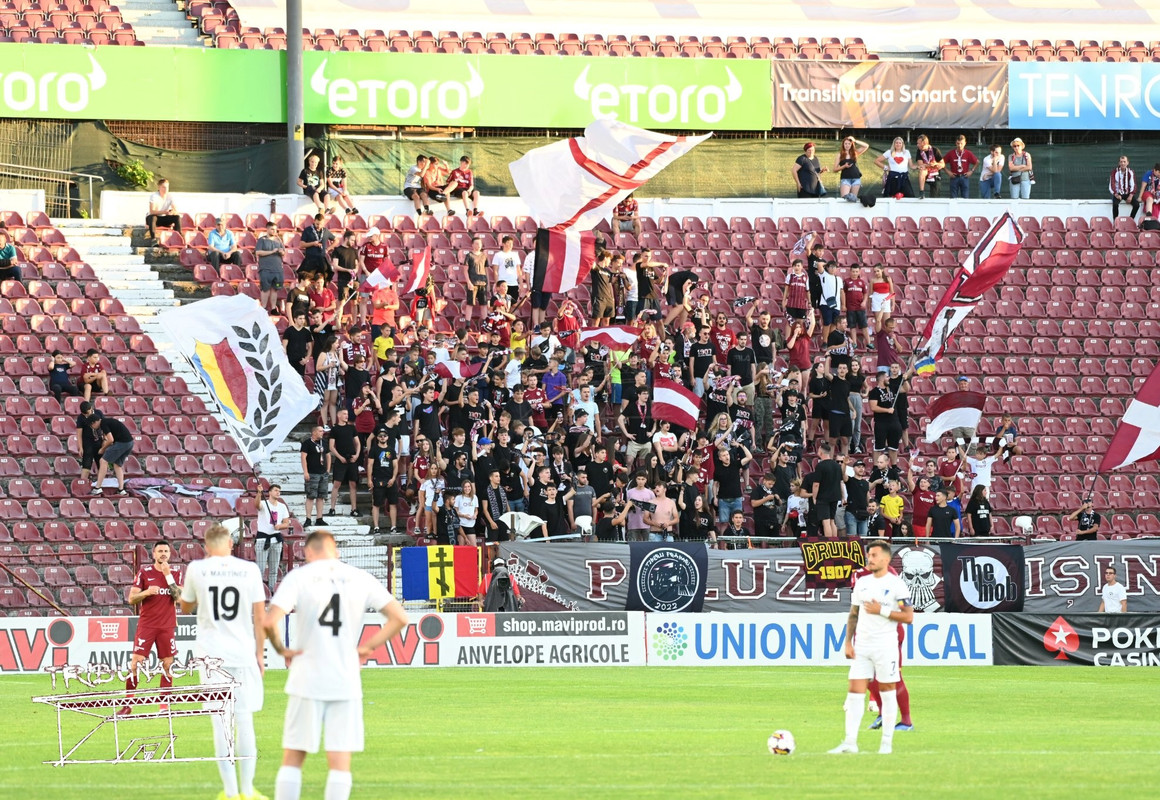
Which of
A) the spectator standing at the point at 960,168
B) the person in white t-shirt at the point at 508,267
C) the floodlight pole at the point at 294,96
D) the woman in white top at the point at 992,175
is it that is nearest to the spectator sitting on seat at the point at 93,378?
the person in white t-shirt at the point at 508,267

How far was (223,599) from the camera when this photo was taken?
12625 mm

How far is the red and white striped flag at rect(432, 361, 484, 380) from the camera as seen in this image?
27.5m

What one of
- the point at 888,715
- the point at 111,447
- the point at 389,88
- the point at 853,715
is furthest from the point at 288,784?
the point at 389,88

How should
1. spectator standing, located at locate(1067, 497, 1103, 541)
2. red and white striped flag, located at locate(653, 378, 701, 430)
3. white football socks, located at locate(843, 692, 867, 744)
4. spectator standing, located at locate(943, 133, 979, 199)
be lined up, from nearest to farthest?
white football socks, located at locate(843, 692, 867, 744)
red and white striped flag, located at locate(653, 378, 701, 430)
spectator standing, located at locate(1067, 497, 1103, 541)
spectator standing, located at locate(943, 133, 979, 199)

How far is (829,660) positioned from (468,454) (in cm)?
608

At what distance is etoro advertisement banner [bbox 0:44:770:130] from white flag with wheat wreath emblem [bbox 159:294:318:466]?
37.0ft

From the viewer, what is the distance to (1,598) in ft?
80.2

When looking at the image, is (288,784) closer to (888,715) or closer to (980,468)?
(888,715)

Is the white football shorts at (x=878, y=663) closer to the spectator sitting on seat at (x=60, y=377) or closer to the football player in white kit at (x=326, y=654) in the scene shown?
the football player in white kit at (x=326, y=654)

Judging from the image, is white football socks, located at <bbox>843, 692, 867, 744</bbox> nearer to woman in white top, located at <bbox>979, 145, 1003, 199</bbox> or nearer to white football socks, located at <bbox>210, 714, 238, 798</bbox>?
white football socks, located at <bbox>210, 714, 238, 798</bbox>

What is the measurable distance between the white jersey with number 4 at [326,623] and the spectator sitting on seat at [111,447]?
1732cm

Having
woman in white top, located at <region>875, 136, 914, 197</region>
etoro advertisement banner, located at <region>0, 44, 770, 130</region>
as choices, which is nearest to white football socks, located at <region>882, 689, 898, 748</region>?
woman in white top, located at <region>875, 136, 914, 197</region>

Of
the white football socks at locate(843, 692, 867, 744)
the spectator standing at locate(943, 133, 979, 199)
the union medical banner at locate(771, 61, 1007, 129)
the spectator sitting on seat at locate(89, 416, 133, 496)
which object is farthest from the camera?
the union medical banner at locate(771, 61, 1007, 129)

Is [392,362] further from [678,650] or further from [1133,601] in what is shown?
[1133,601]
